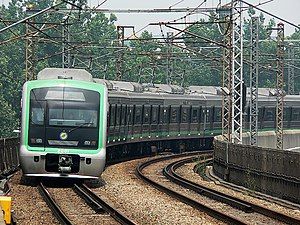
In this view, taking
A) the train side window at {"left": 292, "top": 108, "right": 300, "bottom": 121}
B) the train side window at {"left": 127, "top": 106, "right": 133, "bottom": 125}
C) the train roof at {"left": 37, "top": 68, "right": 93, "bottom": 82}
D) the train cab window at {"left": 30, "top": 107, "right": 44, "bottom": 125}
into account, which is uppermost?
the train roof at {"left": 37, "top": 68, "right": 93, "bottom": 82}

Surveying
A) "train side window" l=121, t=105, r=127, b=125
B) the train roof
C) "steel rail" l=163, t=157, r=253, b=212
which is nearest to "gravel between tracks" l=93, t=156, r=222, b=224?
"steel rail" l=163, t=157, r=253, b=212

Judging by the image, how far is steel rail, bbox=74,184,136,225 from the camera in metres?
15.5

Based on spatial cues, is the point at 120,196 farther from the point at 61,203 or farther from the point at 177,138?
the point at 177,138

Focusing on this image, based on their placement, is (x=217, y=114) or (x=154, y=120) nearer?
(x=154, y=120)

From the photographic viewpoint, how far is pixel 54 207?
56.3 ft

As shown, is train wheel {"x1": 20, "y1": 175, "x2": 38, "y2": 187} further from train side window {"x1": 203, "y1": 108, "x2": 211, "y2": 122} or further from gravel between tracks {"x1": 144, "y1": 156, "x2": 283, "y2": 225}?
train side window {"x1": 203, "y1": 108, "x2": 211, "y2": 122}

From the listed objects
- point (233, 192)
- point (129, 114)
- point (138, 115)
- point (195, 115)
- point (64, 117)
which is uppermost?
point (64, 117)

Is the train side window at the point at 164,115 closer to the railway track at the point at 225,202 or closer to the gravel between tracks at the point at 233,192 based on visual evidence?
the gravel between tracks at the point at 233,192

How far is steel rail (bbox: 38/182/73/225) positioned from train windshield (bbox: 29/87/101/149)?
1.29 metres

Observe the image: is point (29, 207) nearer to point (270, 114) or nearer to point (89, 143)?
point (89, 143)

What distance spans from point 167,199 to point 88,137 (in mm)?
3125

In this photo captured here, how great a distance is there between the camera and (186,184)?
24.0 m

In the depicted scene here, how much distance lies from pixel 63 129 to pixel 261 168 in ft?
16.8

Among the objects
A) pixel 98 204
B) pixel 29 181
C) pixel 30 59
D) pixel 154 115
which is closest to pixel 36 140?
pixel 29 181
